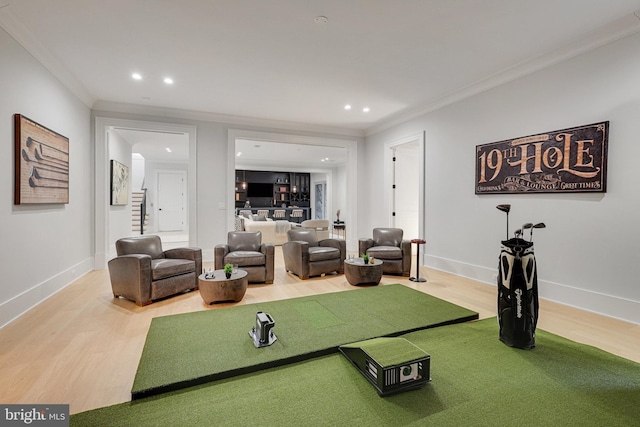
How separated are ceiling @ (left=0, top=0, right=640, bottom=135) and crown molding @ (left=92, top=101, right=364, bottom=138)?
0.26m

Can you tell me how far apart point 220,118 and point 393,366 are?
5.52 m

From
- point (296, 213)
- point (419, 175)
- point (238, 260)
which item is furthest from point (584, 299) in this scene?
point (296, 213)

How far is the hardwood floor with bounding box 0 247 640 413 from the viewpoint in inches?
75.2

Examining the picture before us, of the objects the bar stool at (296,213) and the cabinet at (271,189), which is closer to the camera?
the cabinet at (271,189)

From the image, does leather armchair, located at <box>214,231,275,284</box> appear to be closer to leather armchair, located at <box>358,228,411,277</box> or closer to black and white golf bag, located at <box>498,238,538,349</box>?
leather armchair, located at <box>358,228,411,277</box>

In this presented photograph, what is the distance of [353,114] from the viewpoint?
19.4ft

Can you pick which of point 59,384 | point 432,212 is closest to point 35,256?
point 59,384

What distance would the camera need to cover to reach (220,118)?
591 centimetres

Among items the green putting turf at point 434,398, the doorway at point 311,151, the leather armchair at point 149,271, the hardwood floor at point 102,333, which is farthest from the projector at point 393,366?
the doorway at point 311,151

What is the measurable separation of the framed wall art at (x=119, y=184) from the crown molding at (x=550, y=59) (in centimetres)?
581

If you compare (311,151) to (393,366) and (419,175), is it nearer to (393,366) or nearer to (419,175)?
(419,175)

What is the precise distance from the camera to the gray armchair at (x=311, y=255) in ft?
15.0

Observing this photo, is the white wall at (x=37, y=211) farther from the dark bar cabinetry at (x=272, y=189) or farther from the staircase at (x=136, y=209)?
the dark bar cabinetry at (x=272, y=189)

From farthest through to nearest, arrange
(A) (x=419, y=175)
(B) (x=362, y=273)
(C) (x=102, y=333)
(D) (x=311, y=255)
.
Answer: (A) (x=419, y=175), (D) (x=311, y=255), (B) (x=362, y=273), (C) (x=102, y=333)
